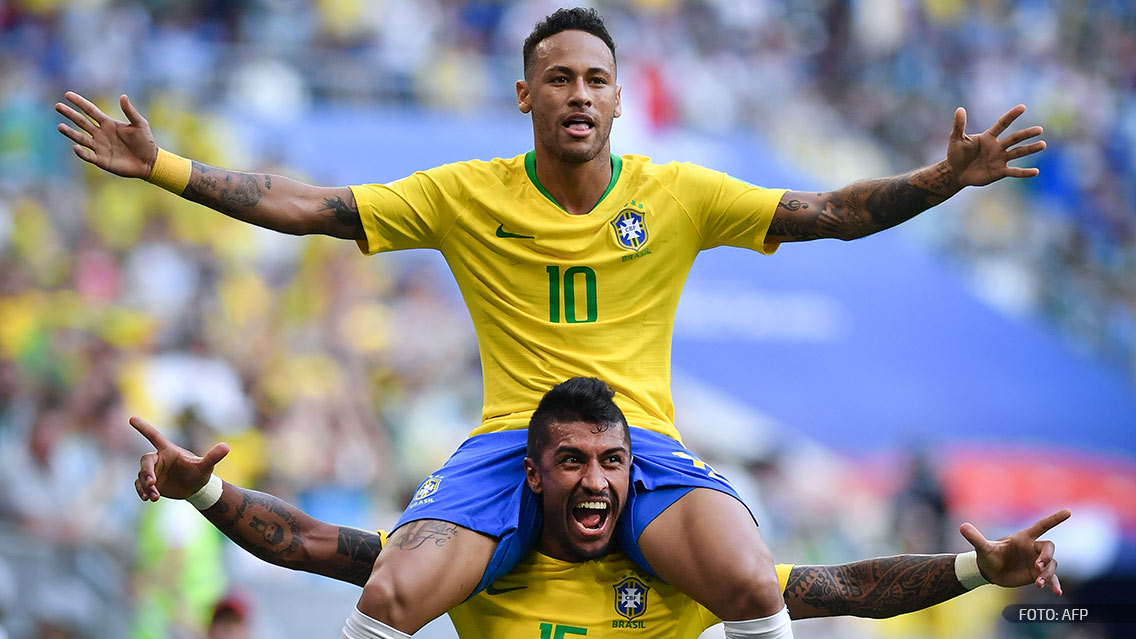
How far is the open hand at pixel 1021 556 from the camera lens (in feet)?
15.5

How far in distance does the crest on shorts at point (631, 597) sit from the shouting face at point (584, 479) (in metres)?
0.22

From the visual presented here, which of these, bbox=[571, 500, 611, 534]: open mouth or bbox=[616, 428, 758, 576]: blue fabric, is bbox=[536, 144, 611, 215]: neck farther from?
bbox=[571, 500, 611, 534]: open mouth

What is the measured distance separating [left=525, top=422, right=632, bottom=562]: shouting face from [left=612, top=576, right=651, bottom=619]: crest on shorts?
0.72 ft

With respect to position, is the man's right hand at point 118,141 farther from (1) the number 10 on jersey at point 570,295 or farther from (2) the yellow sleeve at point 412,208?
(1) the number 10 on jersey at point 570,295

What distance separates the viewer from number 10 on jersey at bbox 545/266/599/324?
5102mm

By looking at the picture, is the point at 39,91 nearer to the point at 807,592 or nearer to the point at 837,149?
the point at 837,149

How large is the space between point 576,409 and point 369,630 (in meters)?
1.04

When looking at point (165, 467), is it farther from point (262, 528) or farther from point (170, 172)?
point (170, 172)

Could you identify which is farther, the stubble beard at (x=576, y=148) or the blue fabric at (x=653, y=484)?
the stubble beard at (x=576, y=148)

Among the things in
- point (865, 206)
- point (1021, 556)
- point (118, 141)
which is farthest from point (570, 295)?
point (1021, 556)

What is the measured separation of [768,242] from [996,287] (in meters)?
9.95

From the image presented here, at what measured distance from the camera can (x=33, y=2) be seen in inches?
531

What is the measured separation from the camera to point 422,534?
4.64 metres

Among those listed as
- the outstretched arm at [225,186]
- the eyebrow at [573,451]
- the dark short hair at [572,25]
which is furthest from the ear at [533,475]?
the dark short hair at [572,25]
